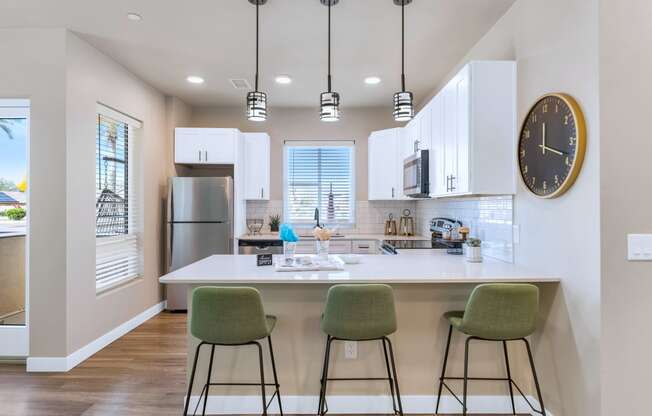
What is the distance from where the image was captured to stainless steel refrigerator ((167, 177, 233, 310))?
14.6 feet

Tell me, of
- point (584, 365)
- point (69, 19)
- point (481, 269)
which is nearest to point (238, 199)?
point (69, 19)

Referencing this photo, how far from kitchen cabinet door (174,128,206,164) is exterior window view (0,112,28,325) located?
5.89 feet

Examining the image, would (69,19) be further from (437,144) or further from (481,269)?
(481,269)

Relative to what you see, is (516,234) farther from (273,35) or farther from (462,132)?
(273,35)

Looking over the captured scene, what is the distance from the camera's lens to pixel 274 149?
17.3 ft

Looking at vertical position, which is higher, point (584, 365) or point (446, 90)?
point (446, 90)

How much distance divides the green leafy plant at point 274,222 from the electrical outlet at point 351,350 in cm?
293

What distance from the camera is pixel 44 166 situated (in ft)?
9.62

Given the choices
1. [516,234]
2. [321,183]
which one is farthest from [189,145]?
[516,234]

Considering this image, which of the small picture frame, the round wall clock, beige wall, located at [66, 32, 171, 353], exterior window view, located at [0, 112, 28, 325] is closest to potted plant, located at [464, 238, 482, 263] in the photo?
the round wall clock

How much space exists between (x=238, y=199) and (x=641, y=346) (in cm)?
407

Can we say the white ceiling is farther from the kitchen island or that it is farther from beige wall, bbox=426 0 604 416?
the kitchen island

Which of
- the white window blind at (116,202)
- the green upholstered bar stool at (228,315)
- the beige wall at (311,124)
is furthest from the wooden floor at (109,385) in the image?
the beige wall at (311,124)

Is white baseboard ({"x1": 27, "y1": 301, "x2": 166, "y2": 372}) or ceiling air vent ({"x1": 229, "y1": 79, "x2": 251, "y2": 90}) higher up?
ceiling air vent ({"x1": 229, "y1": 79, "x2": 251, "y2": 90})
